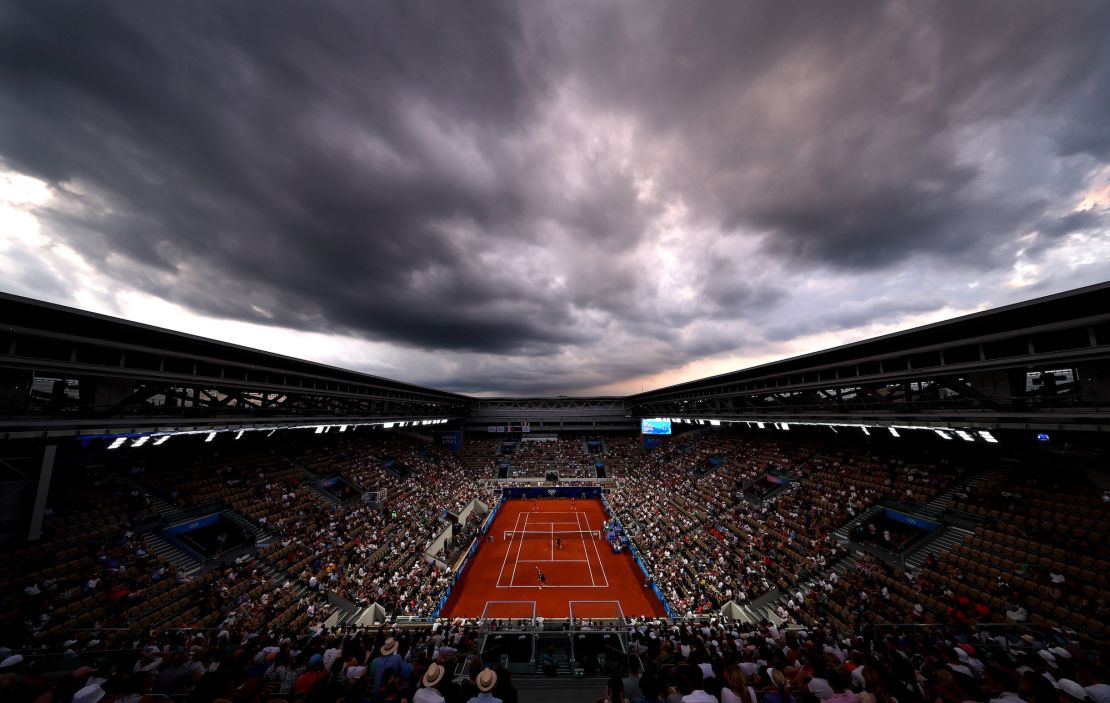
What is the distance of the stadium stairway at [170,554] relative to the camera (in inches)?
612

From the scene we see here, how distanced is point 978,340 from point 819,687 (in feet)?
53.4

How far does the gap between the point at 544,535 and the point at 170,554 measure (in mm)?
25551

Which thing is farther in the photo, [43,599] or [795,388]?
[795,388]

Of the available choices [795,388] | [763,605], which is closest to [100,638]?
[763,605]

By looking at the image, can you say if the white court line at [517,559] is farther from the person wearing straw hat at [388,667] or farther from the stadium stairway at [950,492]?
the stadium stairway at [950,492]

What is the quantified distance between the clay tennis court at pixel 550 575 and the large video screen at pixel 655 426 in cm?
2088

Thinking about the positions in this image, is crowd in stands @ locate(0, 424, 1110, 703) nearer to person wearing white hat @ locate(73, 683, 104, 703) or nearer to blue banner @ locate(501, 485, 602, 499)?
person wearing white hat @ locate(73, 683, 104, 703)

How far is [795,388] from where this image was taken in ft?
85.6

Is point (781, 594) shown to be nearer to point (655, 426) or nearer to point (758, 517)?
point (758, 517)

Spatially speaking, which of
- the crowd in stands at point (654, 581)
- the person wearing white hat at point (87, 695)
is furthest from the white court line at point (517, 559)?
the person wearing white hat at point (87, 695)

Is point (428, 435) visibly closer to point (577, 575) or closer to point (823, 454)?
point (577, 575)

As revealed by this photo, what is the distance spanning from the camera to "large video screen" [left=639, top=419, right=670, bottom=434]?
54.5 m

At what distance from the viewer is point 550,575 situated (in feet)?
85.2

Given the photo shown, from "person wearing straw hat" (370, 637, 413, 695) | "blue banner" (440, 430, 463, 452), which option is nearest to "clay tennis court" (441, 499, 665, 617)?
"person wearing straw hat" (370, 637, 413, 695)
